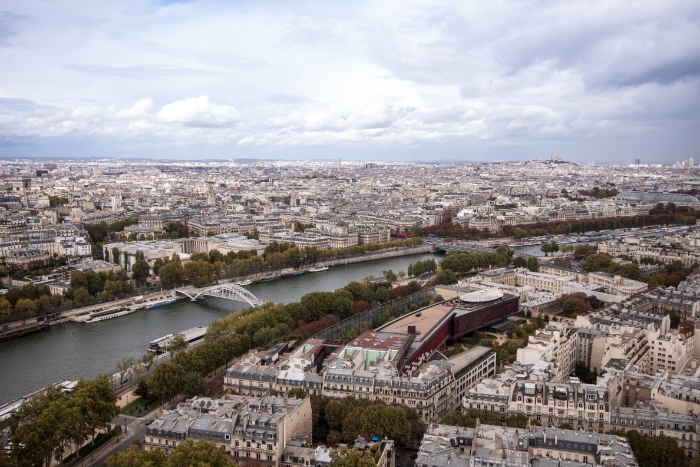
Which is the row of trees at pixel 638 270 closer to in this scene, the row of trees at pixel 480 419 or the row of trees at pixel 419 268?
the row of trees at pixel 419 268

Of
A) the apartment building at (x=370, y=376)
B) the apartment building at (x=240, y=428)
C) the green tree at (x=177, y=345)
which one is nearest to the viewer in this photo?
the apartment building at (x=240, y=428)

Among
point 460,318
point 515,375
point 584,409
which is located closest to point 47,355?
point 460,318

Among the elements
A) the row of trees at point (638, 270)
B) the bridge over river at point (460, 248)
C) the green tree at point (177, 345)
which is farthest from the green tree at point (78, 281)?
the row of trees at point (638, 270)

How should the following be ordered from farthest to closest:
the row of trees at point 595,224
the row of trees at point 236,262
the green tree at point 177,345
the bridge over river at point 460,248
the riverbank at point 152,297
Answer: the row of trees at point 595,224
the bridge over river at point 460,248
the row of trees at point 236,262
the riverbank at point 152,297
the green tree at point 177,345

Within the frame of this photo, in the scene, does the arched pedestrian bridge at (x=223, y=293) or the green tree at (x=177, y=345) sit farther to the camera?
the arched pedestrian bridge at (x=223, y=293)

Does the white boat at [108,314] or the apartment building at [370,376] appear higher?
the apartment building at [370,376]

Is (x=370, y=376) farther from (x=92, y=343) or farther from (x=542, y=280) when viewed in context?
(x=542, y=280)

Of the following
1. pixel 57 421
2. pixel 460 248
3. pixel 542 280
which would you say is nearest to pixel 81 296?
pixel 57 421
